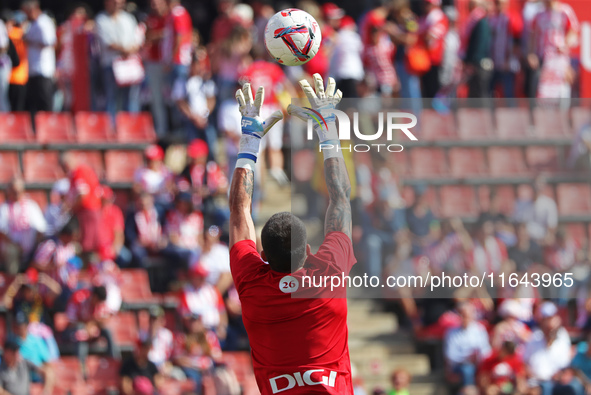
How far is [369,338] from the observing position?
35.5 feet

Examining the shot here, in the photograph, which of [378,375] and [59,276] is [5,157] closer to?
[59,276]

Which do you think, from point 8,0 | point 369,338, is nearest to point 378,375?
point 369,338

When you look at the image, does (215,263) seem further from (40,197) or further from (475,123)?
(475,123)

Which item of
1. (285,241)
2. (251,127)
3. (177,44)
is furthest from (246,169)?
(177,44)

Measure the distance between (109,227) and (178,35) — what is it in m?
2.93

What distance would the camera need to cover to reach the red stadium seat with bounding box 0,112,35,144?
12.6 metres

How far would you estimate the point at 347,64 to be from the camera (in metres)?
12.2

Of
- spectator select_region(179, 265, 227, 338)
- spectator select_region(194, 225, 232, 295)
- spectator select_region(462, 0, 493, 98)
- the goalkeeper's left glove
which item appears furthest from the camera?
spectator select_region(462, 0, 493, 98)

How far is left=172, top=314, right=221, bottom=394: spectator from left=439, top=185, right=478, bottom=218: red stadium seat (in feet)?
10.4

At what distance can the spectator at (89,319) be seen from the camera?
10.3 meters

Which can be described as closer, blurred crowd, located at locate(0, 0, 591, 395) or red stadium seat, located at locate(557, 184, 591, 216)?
blurred crowd, located at locate(0, 0, 591, 395)

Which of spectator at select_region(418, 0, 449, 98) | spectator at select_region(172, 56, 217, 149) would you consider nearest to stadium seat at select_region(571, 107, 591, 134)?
spectator at select_region(418, 0, 449, 98)

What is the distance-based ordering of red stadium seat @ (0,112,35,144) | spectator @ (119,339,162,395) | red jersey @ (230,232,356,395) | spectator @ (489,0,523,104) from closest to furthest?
red jersey @ (230,232,356,395), spectator @ (119,339,162,395), red stadium seat @ (0,112,35,144), spectator @ (489,0,523,104)

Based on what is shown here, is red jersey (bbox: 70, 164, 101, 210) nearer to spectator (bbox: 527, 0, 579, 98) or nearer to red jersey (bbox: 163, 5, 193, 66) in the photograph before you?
red jersey (bbox: 163, 5, 193, 66)
